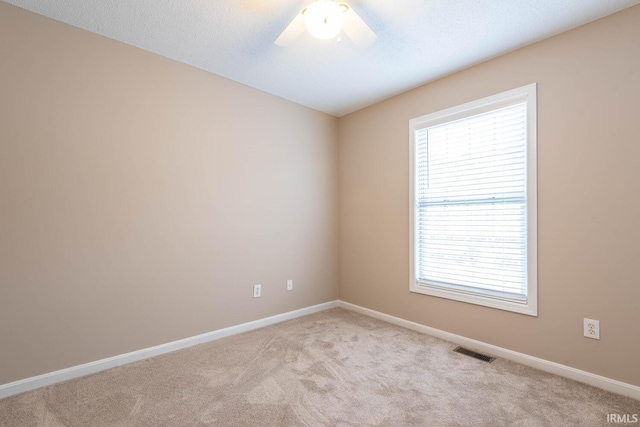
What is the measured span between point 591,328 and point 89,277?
11.8ft

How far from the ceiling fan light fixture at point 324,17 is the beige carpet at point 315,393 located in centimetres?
224

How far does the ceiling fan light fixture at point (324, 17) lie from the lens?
5.54ft

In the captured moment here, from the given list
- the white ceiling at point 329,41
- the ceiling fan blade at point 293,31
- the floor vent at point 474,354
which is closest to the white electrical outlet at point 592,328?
the floor vent at point 474,354

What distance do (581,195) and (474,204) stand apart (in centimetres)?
75

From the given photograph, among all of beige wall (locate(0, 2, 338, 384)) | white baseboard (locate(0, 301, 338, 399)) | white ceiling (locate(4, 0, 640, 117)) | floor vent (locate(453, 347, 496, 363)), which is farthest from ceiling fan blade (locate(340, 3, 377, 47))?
white baseboard (locate(0, 301, 338, 399))

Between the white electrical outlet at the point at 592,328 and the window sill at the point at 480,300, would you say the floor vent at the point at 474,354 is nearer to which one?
the window sill at the point at 480,300

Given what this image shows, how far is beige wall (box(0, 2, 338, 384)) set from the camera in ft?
6.54

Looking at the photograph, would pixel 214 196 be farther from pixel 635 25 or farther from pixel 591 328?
pixel 635 25

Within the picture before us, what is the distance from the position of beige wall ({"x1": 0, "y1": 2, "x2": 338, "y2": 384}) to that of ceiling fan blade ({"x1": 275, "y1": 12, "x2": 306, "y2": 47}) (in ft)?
3.96

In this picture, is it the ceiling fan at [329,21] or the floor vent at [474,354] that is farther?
the floor vent at [474,354]

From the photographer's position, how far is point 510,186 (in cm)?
249

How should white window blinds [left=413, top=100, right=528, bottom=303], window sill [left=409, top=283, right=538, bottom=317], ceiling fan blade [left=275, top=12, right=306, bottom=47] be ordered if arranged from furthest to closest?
white window blinds [left=413, top=100, right=528, bottom=303]
window sill [left=409, top=283, right=538, bottom=317]
ceiling fan blade [left=275, top=12, right=306, bottom=47]

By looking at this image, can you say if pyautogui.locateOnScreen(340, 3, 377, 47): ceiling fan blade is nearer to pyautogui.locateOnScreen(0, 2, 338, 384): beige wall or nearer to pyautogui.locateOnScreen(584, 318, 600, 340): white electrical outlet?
pyautogui.locateOnScreen(0, 2, 338, 384): beige wall

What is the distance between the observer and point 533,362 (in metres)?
2.30
